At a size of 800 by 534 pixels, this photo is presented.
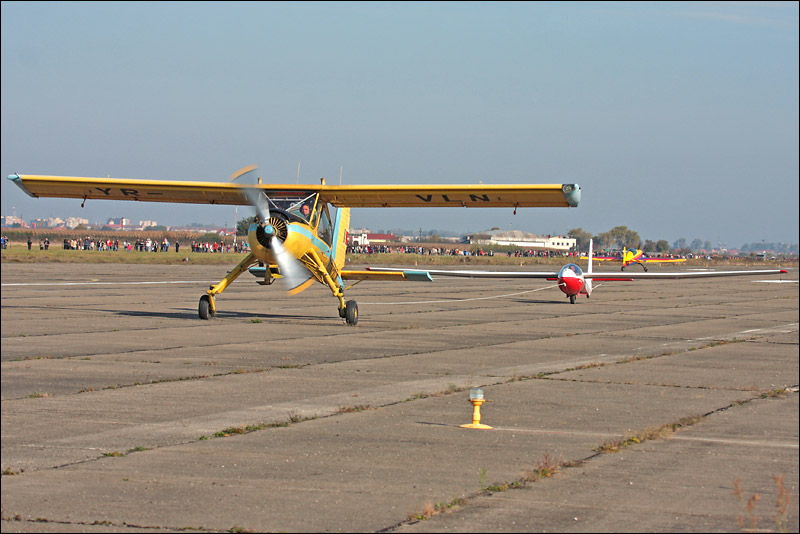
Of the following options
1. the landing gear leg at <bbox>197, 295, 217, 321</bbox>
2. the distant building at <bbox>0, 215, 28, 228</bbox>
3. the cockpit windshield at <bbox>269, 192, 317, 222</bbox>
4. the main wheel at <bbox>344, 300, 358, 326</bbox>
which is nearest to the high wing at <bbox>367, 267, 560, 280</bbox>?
the main wheel at <bbox>344, 300, 358, 326</bbox>

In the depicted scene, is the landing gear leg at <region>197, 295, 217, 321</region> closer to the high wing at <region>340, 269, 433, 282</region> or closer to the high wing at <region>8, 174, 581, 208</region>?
the high wing at <region>8, 174, 581, 208</region>

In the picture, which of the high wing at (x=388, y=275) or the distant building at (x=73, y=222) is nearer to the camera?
the distant building at (x=73, y=222)

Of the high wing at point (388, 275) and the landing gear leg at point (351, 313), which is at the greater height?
the high wing at point (388, 275)

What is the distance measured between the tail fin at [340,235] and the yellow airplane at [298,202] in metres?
0.03

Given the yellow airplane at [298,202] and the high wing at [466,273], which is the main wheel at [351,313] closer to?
the yellow airplane at [298,202]

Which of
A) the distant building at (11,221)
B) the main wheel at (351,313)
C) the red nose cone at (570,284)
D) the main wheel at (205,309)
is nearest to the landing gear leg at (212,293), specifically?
the main wheel at (205,309)

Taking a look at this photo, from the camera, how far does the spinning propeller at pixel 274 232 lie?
20.7 m

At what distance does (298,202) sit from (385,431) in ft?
45.4

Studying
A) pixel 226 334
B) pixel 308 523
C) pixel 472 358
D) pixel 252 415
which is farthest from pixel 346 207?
pixel 308 523

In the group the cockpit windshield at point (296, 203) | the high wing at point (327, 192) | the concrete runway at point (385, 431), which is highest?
the high wing at point (327, 192)

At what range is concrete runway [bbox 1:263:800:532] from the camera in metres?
6.20

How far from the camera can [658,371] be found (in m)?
15.1

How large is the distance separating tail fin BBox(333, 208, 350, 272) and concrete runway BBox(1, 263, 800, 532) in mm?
4826

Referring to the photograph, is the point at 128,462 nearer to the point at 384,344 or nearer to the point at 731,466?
the point at 731,466
